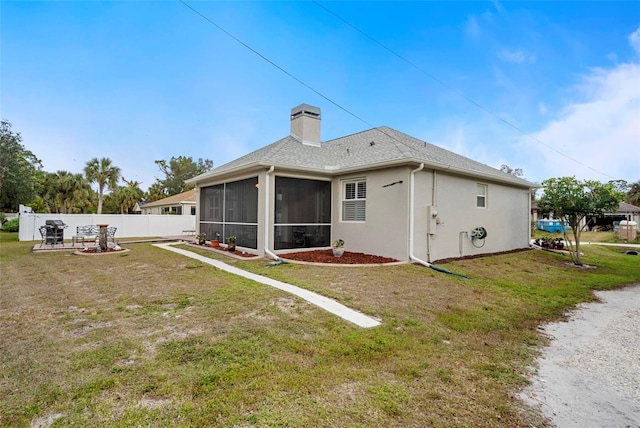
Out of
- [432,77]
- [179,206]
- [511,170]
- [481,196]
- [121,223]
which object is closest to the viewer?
[481,196]

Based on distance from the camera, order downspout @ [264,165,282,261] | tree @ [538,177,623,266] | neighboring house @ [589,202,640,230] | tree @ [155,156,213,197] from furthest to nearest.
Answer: tree @ [155,156,213,197] < neighboring house @ [589,202,640,230] < tree @ [538,177,623,266] < downspout @ [264,165,282,261]

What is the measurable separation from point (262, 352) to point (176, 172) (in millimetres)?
46204

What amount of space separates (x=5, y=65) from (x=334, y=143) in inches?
483

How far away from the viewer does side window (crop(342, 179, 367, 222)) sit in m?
10.7

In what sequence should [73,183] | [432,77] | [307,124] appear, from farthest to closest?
[73,183] → [307,124] → [432,77]

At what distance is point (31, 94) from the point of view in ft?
42.2

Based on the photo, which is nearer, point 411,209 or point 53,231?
point 411,209

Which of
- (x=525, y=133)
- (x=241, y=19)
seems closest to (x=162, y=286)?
(x=241, y=19)

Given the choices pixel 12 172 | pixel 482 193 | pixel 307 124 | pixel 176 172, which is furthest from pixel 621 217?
pixel 176 172

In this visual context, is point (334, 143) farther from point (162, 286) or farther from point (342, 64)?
point (162, 286)

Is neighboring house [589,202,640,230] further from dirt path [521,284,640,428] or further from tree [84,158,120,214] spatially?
tree [84,158,120,214]

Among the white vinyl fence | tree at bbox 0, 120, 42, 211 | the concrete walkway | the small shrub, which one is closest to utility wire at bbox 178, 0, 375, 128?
the concrete walkway

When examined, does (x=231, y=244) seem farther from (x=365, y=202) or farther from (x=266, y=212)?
(x=365, y=202)

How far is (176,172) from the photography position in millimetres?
44781
